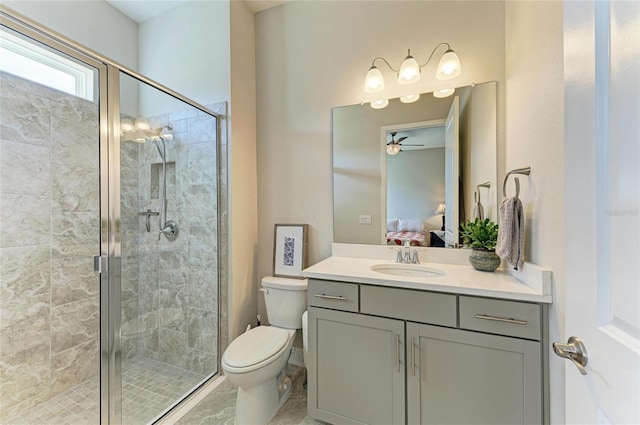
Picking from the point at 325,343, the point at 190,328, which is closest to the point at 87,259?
the point at 190,328

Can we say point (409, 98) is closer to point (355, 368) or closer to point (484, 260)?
point (484, 260)

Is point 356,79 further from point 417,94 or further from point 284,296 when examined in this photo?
point 284,296

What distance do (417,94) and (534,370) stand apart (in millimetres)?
1642

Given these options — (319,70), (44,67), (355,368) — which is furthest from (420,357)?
(44,67)

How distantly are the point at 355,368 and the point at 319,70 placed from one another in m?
2.08

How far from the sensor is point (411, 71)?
1.77 meters

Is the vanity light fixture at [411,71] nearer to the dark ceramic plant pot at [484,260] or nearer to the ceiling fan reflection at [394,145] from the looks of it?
the ceiling fan reflection at [394,145]

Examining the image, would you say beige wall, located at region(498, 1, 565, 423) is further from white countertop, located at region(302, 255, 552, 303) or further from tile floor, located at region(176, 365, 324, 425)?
tile floor, located at region(176, 365, 324, 425)

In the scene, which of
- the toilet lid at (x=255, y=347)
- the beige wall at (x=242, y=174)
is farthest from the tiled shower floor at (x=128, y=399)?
the toilet lid at (x=255, y=347)

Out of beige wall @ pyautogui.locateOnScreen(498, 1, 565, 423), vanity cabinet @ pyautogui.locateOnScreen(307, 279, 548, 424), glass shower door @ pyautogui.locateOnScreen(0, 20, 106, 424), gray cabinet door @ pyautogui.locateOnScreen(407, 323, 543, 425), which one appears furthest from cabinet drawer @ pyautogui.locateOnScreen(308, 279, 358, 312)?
glass shower door @ pyautogui.locateOnScreen(0, 20, 106, 424)

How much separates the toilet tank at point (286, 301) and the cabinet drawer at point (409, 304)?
0.63 meters

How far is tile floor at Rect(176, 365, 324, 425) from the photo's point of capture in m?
1.58

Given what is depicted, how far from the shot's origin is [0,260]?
1.62 metres

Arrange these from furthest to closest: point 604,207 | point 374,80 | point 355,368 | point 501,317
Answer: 1. point 374,80
2. point 355,368
3. point 501,317
4. point 604,207
